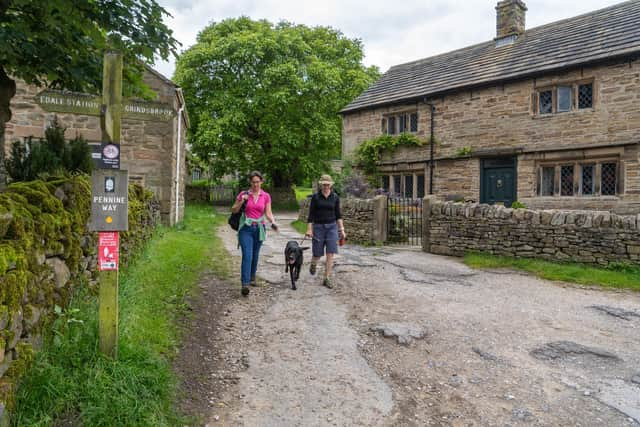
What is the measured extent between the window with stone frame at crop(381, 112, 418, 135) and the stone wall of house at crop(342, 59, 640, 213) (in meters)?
0.26

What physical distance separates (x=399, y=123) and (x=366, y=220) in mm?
7856

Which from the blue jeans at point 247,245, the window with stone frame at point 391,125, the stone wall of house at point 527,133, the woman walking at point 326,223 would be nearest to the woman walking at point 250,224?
the blue jeans at point 247,245

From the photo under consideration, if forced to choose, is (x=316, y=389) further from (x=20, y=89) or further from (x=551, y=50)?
(x=551, y=50)

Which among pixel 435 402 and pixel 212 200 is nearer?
pixel 435 402

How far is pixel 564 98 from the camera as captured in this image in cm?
1482

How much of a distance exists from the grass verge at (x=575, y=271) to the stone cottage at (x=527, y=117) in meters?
6.08

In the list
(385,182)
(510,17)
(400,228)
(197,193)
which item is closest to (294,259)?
(400,228)

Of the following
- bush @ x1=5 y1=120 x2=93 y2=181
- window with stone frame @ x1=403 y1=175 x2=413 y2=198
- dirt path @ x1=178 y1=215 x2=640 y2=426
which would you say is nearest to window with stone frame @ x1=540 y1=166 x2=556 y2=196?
window with stone frame @ x1=403 y1=175 x2=413 y2=198

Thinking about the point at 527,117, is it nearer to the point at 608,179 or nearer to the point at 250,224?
the point at 608,179

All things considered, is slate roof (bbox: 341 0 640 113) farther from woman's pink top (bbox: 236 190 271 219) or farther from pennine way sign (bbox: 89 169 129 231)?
pennine way sign (bbox: 89 169 129 231)

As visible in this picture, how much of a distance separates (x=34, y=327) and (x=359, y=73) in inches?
1114

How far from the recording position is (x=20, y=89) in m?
12.2

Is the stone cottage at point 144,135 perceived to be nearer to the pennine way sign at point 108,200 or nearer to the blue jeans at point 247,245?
the blue jeans at point 247,245

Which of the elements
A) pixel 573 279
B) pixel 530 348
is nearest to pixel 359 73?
pixel 573 279
